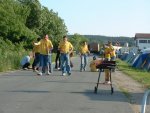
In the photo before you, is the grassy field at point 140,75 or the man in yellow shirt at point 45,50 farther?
the man in yellow shirt at point 45,50

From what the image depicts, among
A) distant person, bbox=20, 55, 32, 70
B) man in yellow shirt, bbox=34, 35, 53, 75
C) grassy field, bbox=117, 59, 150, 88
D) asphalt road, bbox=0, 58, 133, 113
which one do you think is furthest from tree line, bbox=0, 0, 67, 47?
asphalt road, bbox=0, 58, 133, 113

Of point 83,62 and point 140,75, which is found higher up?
point 83,62

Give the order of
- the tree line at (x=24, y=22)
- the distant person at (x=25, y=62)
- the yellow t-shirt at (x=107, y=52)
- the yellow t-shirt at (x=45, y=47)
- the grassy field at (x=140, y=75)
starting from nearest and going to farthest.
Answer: the yellow t-shirt at (x=107, y=52)
the grassy field at (x=140, y=75)
the yellow t-shirt at (x=45, y=47)
the distant person at (x=25, y=62)
the tree line at (x=24, y=22)

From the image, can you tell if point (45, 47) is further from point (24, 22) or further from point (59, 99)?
point (24, 22)

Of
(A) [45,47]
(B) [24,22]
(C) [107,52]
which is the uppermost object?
(B) [24,22]

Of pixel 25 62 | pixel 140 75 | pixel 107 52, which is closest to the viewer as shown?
pixel 107 52

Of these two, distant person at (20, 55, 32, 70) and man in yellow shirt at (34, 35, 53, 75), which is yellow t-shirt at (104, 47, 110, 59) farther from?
distant person at (20, 55, 32, 70)

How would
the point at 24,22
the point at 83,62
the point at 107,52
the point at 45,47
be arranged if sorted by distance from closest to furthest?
1. the point at 107,52
2. the point at 45,47
3. the point at 83,62
4. the point at 24,22

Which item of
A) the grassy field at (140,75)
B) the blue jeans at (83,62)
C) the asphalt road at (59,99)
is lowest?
the asphalt road at (59,99)

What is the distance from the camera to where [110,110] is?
13008mm

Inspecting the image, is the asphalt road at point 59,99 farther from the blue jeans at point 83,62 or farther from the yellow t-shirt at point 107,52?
the blue jeans at point 83,62

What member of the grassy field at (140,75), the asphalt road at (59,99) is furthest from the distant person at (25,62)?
the asphalt road at (59,99)

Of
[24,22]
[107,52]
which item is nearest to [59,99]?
[107,52]

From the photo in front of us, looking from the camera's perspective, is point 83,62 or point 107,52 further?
point 83,62
